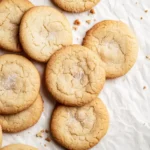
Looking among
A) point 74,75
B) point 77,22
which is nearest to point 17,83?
point 74,75

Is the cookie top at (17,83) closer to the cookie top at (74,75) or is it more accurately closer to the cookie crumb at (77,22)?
the cookie top at (74,75)

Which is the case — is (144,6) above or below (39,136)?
above

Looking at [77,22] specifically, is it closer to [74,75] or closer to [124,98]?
[74,75]

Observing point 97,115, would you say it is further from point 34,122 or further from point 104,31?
point 104,31

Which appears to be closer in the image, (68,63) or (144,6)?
(68,63)

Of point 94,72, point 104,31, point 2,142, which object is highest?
point 104,31

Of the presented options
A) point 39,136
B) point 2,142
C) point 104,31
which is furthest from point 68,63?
point 2,142
